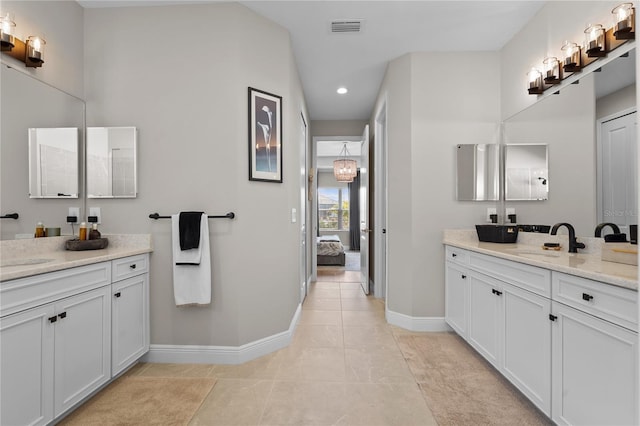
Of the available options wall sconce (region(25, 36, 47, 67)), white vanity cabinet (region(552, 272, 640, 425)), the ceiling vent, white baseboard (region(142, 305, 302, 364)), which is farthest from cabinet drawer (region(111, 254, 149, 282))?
white vanity cabinet (region(552, 272, 640, 425))

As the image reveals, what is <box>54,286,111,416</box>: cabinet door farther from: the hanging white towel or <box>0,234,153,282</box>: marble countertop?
the hanging white towel

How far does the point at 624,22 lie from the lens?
1.73m

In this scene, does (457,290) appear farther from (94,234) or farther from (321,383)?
(94,234)

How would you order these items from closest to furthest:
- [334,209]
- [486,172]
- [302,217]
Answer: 1. [486,172]
2. [302,217]
3. [334,209]

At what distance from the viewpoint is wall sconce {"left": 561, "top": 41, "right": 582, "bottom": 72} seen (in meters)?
2.06

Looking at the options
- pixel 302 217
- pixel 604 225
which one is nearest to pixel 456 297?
pixel 604 225

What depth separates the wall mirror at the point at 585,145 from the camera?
173 cm

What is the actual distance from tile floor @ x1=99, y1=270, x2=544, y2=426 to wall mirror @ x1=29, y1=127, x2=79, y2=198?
1422 mm

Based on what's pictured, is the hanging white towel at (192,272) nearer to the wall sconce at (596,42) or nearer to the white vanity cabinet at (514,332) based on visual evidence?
the white vanity cabinet at (514,332)

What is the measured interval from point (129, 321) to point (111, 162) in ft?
3.99

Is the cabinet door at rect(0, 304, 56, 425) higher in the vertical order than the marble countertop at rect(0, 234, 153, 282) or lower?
lower

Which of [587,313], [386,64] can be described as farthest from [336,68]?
[587,313]

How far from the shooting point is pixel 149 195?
90.4 inches

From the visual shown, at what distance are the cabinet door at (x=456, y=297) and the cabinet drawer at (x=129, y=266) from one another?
8.48ft
